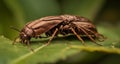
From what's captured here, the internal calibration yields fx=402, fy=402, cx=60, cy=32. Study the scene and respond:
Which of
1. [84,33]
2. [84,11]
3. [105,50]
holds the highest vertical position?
[84,11]

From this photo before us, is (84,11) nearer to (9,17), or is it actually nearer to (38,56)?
(9,17)

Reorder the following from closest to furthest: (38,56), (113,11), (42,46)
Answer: (38,56) < (42,46) < (113,11)

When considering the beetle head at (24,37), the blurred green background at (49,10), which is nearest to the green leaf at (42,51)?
the beetle head at (24,37)

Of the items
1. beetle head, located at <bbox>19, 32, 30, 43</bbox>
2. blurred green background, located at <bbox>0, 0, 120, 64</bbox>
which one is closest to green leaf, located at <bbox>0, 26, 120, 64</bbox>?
beetle head, located at <bbox>19, 32, 30, 43</bbox>

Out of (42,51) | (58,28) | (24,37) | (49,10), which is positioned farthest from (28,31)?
(49,10)

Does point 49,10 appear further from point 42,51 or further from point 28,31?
point 42,51

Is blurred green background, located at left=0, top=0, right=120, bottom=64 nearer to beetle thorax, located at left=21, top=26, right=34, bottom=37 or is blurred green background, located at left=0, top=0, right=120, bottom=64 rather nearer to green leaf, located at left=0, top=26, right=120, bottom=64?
beetle thorax, located at left=21, top=26, right=34, bottom=37

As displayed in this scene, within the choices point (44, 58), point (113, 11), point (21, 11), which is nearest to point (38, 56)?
point (44, 58)
